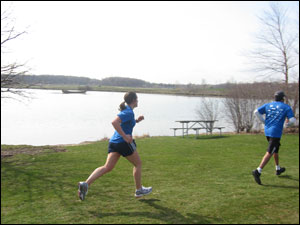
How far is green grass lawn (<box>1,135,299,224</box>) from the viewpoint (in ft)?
15.2

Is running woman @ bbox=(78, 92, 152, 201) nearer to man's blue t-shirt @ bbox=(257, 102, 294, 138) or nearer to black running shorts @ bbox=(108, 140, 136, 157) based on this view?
black running shorts @ bbox=(108, 140, 136, 157)

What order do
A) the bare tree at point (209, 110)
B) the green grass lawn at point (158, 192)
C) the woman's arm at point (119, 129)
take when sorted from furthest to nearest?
the bare tree at point (209, 110), the woman's arm at point (119, 129), the green grass lawn at point (158, 192)

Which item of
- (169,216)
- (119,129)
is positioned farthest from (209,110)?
(169,216)

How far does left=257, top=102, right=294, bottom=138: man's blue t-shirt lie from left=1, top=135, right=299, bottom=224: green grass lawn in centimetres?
107

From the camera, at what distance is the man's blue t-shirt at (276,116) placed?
22.0 feet

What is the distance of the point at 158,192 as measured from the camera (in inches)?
233

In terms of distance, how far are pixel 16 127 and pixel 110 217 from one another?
24128 mm

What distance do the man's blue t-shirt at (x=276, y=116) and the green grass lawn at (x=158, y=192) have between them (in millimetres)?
1068

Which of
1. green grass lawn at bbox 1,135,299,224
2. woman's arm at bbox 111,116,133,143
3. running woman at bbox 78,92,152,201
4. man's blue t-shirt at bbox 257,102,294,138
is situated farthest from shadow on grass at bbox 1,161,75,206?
man's blue t-shirt at bbox 257,102,294,138

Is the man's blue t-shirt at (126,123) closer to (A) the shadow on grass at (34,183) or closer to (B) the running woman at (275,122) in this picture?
(A) the shadow on grass at (34,183)

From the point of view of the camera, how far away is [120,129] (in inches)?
192

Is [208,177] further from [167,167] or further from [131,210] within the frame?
[131,210]

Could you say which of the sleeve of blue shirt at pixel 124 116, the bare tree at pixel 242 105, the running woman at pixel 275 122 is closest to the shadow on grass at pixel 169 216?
the sleeve of blue shirt at pixel 124 116

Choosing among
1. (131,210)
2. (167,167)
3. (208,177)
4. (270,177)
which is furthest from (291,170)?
(131,210)
